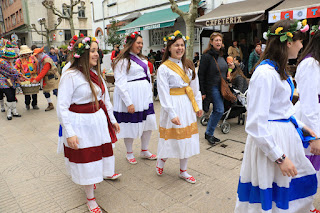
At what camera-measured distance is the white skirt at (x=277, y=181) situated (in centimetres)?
195

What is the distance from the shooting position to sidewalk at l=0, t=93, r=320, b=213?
313cm

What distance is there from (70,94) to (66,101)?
3.3 inches

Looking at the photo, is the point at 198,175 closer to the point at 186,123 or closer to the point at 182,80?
the point at 186,123

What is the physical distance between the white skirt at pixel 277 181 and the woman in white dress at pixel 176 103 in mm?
1299

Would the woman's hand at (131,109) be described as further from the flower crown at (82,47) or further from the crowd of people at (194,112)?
the flower crown at (82,47)

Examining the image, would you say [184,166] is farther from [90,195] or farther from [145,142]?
[90,195]

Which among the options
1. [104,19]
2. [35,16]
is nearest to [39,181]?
[104,19]

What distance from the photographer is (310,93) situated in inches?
88.2

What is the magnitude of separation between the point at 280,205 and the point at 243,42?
33.5 ft

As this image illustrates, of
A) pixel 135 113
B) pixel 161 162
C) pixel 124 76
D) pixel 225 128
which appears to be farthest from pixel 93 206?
pixel 225 128

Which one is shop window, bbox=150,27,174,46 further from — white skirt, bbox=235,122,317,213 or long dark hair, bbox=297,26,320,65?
white skirt, bbox=235,122,317,213

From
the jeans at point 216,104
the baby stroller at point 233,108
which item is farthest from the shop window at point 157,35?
the jeans at point 216,104

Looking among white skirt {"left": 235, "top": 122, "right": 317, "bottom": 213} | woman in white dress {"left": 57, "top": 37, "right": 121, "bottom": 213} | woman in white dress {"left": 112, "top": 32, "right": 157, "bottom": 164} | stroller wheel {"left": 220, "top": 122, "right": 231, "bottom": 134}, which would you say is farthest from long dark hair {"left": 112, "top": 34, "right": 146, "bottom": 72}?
stroller wheel {"left": 220, "top": 122, "right": 231, "bottom": 134}

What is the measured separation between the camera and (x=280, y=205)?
199cm
